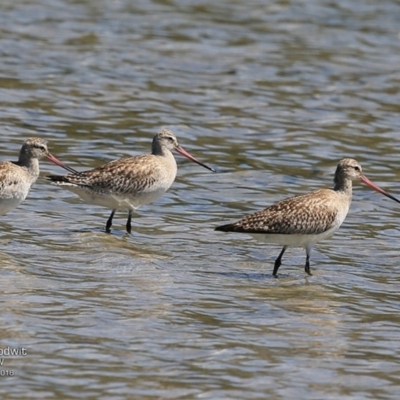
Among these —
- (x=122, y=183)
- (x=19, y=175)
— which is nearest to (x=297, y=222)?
(x=122, y=183)

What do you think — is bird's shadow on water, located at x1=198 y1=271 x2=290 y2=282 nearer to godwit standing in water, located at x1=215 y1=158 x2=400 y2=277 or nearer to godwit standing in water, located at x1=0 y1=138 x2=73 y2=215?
godwit standing in water, located at x1=215 y1=158 x2=400 y2=277

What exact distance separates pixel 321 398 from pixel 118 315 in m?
2.23

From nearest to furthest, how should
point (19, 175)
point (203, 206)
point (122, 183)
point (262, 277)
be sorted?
1. point (262, 277)
2. point (19, 175)
3. point (122, 183)
4. point (203, 206)

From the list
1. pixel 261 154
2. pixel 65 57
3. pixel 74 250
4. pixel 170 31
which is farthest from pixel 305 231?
pixel 170 31

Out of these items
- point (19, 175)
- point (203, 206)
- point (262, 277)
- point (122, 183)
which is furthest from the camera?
point (203, 206)

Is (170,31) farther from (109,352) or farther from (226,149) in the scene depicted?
(109,352)

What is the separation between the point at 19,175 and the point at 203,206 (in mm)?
2950

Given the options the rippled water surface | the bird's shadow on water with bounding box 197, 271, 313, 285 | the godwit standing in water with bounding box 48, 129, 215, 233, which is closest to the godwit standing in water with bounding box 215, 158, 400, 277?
the bird's shadow on water with bounding box 197, 271, 313, 285

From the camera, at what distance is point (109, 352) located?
8.83m

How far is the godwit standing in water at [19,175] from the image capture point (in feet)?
40.1

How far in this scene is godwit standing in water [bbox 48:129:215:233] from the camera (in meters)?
13.3

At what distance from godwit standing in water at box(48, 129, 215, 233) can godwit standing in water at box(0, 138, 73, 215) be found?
13.8 inches

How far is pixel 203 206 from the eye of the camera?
14625 millimetres

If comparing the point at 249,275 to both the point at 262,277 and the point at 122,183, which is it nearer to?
the point at 262,277
